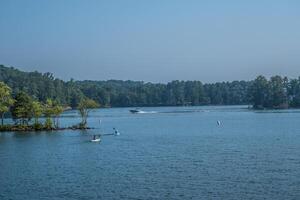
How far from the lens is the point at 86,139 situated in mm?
85000

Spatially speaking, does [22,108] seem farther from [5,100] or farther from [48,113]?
[48,113]

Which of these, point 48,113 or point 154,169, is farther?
point 48,113

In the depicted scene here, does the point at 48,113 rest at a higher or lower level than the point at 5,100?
lower

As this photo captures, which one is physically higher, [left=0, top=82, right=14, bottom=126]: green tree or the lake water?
[left=0, top=82, right=14, bottom=126]: green tree

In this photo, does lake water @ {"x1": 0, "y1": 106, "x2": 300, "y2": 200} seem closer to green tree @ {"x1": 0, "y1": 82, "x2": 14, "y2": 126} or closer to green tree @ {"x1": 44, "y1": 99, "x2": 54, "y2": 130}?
green tree @ {"x1": 0, "y1": 82, "x2": 14, "y2": 126}

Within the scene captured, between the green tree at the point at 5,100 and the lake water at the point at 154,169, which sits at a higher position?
the green tree at the point at 5,100

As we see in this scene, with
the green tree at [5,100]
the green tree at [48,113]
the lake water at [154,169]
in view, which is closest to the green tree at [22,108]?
the green tree at [5,100]

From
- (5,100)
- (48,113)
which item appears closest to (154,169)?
(48,113)

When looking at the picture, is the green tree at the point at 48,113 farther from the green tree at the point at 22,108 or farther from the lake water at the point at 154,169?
the lake water at the point at 154,169

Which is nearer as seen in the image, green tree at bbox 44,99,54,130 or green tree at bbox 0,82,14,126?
green tree at bbox 0,82,14,126

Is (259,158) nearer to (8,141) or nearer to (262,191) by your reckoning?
(262,191)

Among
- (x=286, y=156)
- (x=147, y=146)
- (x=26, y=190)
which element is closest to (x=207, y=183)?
(x=26, y=190)

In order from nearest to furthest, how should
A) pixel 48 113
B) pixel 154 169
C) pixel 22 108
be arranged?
pixel 154 169 < pixel 22 108 < pixel 48 113

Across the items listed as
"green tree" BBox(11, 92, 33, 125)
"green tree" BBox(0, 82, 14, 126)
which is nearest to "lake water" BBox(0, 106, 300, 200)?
"green tree" BBox(0, 82, 14, 126)
